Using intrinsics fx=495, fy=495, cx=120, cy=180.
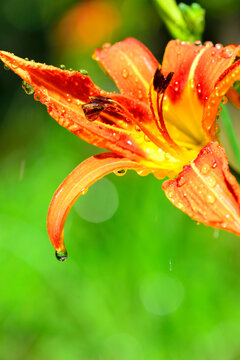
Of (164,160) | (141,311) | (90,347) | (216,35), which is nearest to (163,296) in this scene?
(141,311)

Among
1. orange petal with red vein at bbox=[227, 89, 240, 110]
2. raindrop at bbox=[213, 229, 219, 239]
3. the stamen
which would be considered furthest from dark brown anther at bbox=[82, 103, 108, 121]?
raindrop at bbox=[213, 229, 219, 239]

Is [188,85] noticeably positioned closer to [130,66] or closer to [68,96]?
[130,66]

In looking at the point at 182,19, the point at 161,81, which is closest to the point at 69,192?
the point at 161,81

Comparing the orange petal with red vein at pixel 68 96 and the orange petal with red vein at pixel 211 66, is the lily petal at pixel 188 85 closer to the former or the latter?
the orange petal with red vein at pixel 211 66

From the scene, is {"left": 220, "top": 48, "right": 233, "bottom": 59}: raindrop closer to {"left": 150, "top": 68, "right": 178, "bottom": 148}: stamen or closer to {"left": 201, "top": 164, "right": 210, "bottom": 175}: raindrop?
{"left": 150, "top": 68, "right": 178, "bottom": 148}: stamen

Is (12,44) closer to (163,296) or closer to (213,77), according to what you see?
(163,296)

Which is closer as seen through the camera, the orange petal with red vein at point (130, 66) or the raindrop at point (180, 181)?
the raindrop at point (180, 181)

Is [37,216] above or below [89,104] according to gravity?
below

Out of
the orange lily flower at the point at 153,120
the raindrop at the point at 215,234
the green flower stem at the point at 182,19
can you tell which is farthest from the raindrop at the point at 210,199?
the raindrop at the point at 215,234
